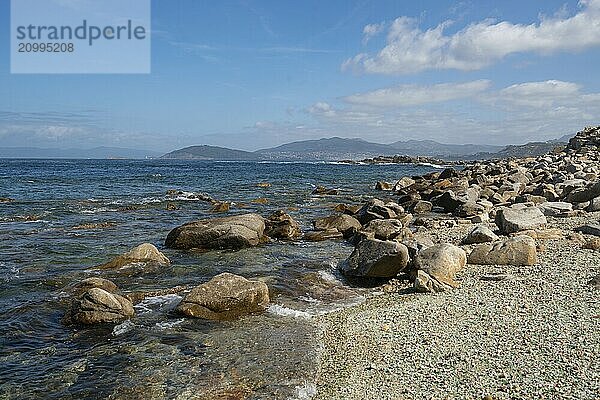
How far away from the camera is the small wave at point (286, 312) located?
10.5 metres

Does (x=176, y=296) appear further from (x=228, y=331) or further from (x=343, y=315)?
(x=343, y=315)

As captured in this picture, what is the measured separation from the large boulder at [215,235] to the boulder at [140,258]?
2.25 m

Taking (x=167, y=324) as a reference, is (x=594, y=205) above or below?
above

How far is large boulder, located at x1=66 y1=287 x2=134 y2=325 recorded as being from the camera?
32.1 ft

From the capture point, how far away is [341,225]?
1988cm

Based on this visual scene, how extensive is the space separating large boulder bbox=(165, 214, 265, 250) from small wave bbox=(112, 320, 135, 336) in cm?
710

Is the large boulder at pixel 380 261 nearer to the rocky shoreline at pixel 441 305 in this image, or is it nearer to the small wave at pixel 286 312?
the rocky shoreline at pixel 441 305

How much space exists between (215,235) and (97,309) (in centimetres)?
725

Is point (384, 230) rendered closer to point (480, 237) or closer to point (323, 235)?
point (323, 235)

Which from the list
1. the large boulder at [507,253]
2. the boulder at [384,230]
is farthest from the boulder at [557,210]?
the large boulder at [507,253]

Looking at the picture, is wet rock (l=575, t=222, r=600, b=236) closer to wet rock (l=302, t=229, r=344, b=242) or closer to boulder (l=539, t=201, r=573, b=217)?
boulder (l=539, t=201, r=573, b=217)

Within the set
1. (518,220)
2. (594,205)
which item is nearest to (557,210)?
(594,205)

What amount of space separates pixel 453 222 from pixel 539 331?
12439mm

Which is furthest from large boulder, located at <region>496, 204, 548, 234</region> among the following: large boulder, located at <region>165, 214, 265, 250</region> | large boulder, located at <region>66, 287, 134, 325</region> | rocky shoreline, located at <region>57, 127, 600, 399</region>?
large boulder, located at <region>66, 287, 134, 325</region>
